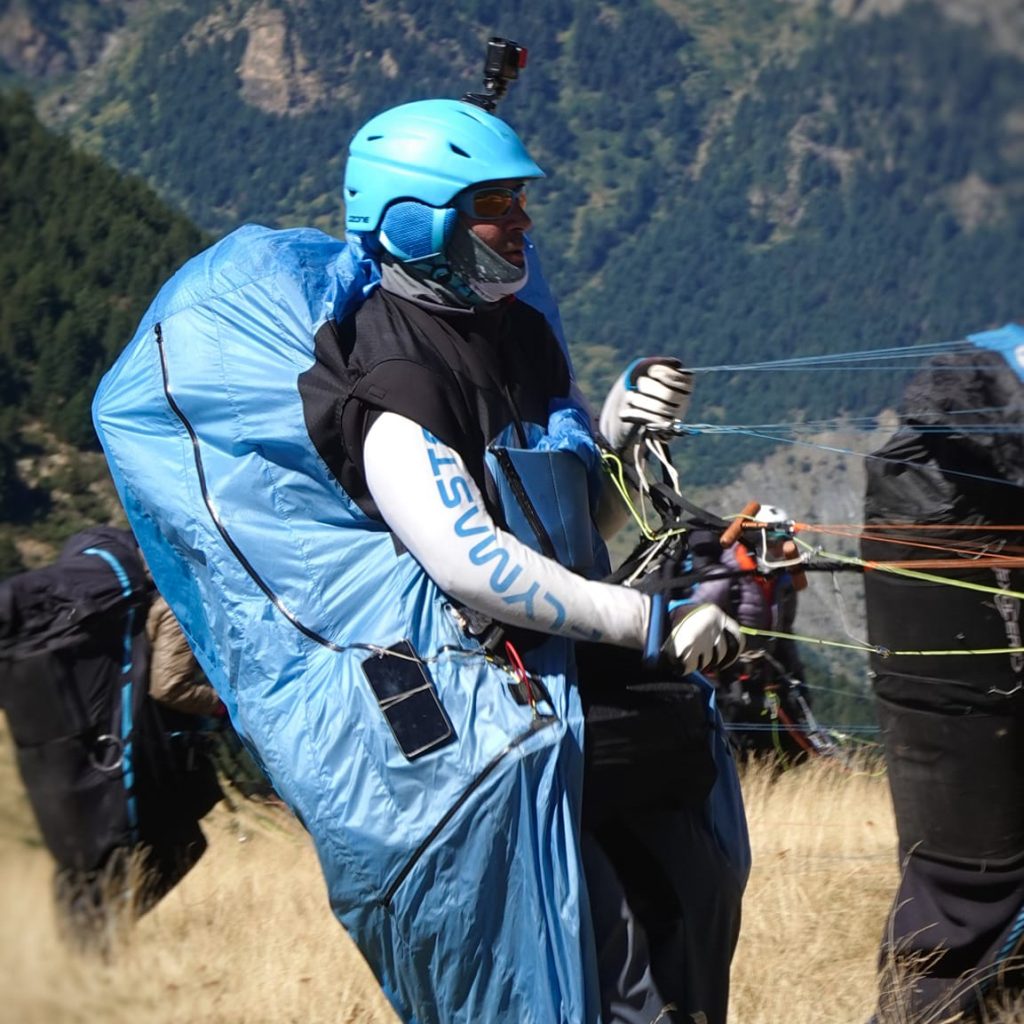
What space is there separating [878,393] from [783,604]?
75.6 metres

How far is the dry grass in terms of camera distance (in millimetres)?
2979

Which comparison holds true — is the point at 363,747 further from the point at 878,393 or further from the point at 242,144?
the point at 242,144

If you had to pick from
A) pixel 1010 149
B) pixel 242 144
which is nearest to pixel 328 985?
pixel 1010 149

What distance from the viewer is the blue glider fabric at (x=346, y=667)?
239cm

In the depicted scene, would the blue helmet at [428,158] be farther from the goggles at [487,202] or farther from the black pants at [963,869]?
the black pants at [963,869]

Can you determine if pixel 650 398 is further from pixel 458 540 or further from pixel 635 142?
pixel 635 142

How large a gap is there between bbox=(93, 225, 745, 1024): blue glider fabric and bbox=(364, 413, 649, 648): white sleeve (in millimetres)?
110

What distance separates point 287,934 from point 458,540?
7.02 feet

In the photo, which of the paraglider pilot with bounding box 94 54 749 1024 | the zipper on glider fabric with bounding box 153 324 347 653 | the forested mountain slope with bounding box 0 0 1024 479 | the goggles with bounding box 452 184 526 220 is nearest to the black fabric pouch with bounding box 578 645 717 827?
the paraglider pilot with bounding box 94 54 749 1024

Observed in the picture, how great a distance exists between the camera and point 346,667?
7.98 feet

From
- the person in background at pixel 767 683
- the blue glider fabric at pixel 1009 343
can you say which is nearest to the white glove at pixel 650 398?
the blue glider fabric at pixel 1009 343

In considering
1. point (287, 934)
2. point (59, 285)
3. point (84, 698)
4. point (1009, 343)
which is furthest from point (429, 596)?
point (59, 285)

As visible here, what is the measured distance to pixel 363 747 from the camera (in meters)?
2.40

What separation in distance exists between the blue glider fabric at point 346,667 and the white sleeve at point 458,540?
11 centimetres
